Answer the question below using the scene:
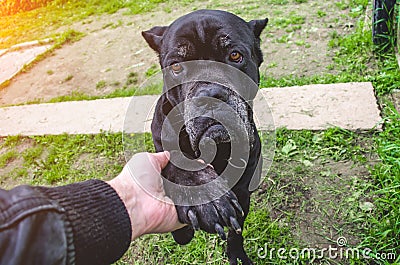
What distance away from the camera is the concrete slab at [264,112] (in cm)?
354

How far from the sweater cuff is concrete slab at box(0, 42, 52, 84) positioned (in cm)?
497

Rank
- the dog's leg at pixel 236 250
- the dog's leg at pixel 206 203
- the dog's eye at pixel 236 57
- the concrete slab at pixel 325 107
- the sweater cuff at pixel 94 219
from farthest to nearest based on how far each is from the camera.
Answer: the concrete slab at pixel 325 107
the dog's leg at pixel 236 250
the dog's eye at pixel 236 57
the dog's leg at pixel 206 203
the sweater cuff at pixel 94 219

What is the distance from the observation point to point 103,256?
141 centimetres

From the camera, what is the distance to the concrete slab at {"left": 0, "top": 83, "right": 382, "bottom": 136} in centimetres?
354

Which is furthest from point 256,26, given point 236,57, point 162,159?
point 162,159

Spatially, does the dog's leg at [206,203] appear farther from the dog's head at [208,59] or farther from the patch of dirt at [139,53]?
the patch of dirt at [139,53]

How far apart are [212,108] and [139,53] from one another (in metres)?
3.88

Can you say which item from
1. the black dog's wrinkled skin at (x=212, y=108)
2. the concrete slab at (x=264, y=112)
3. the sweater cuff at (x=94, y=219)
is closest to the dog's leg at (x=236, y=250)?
the black dog's wrinkled skin at (x=212, y=108)

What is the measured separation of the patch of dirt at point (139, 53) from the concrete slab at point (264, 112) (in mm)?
410

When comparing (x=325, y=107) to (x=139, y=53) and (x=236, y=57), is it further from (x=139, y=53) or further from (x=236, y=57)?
(x=139, y=53)

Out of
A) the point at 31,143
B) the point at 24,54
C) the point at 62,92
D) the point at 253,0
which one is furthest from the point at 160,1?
the point at 31,143

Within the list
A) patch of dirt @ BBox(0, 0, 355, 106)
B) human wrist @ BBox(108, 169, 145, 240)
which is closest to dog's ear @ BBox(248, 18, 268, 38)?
human wrist @ BBox(108, 169, 145, 240)

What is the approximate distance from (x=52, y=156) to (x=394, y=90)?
314cm

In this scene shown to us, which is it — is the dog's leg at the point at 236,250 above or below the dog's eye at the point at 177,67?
below
